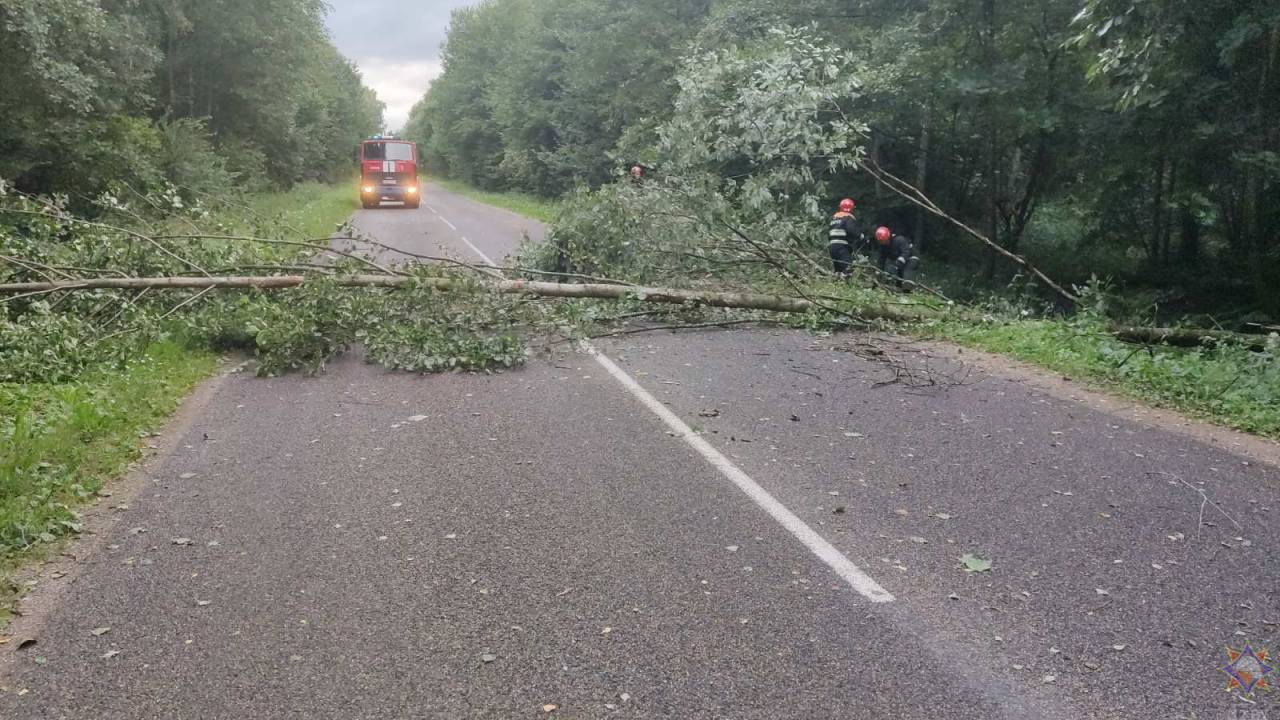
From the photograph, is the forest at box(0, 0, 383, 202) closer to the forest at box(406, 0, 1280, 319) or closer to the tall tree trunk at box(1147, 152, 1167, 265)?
the forest at box(406, 0, 1280, 319)

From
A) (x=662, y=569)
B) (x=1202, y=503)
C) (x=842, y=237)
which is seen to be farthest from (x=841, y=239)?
(x=662, y=569)

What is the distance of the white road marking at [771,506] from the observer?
13.6 ft

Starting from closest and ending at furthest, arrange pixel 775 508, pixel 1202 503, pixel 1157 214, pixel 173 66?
pixel 775 508, pixel 1202 503, pixel 1157 214, pixel 173 66

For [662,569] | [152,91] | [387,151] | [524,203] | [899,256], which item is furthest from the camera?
[524,203]

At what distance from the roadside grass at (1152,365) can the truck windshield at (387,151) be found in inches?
1198

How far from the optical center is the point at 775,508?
5.07 m

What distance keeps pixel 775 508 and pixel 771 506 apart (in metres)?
0.04

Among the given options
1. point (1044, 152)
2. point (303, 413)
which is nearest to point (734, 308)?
point (303, 413)

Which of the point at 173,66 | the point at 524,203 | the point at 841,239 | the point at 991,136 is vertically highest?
the point at 173,66

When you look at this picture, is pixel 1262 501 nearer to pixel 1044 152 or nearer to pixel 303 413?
pixel 303 413

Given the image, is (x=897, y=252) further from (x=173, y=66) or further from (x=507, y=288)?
(x=173, y=66)

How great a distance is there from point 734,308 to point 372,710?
8.57 meters

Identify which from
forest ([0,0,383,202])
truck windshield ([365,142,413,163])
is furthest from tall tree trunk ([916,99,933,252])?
truck windshield ([365,142,413,163])

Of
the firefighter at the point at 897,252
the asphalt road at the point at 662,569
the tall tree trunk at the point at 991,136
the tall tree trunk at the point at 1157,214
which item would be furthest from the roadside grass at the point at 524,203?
the asphalt road at the point at 662,569
